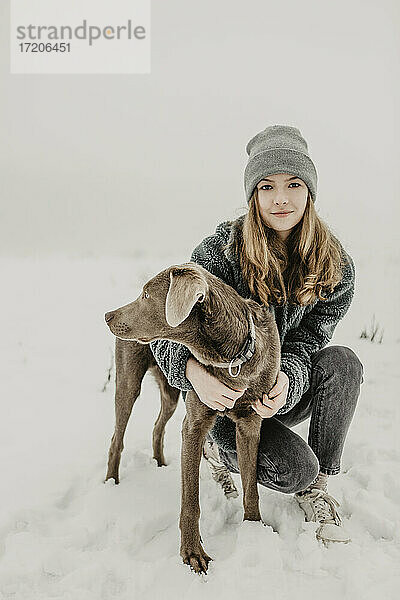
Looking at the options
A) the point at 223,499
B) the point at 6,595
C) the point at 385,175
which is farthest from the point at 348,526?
the point at 385,175

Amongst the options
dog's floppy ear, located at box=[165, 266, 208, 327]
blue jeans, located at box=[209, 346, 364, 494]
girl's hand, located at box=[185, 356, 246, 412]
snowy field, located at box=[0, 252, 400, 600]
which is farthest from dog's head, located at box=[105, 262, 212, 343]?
snowy field, located at box=[0, 252, 400, 600]

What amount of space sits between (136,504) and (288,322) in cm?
67

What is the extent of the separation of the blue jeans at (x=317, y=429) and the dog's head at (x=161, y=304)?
1.48ft

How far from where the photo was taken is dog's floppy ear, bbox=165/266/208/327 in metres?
1.25

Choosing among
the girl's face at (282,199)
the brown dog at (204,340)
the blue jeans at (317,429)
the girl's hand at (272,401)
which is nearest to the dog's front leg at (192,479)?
the brown dog at (204,340)

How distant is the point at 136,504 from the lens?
1732 mm

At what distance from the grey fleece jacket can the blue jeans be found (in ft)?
0.15

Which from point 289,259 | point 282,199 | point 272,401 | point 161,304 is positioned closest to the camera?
point 161,304

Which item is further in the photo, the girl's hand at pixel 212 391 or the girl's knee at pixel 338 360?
the girl's knee at pixel 338 360

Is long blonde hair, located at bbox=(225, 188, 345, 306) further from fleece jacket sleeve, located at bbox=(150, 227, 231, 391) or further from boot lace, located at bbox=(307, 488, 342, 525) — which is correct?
boot lace, located at bbox=(307, 488, 342, 525)

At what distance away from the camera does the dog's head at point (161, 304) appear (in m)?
1.27

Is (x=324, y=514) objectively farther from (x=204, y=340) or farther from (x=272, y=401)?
(x=204, y=340)

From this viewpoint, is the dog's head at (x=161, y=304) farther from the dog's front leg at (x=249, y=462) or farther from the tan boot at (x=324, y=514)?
the tan boot at (x=324, y=514)

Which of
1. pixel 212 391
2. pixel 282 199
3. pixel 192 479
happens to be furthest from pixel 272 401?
pixel 282 199
